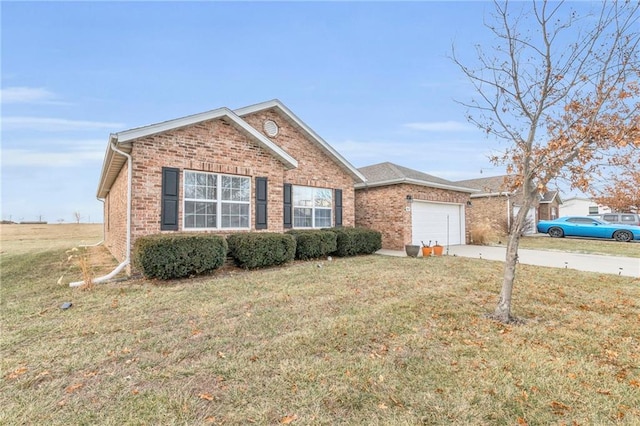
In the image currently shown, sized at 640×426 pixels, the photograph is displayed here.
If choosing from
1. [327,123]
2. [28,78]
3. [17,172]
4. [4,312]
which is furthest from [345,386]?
[17,172]

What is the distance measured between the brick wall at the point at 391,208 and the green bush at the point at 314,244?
3.90 metres

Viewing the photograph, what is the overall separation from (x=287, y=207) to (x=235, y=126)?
11.4ft

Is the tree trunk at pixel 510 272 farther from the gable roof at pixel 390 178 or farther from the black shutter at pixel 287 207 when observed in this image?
the gable roof at pixel 390 178

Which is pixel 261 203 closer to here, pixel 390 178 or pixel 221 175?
pixel 221 175

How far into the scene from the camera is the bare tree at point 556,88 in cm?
442

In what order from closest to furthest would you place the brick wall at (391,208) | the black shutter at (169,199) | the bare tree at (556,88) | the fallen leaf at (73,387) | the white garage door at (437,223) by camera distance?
the fallen leaf at (73,387), the bare tree at (556,88), the black shutter at (169,199), the brick wall at (391,208), the white garage door at (437,223)

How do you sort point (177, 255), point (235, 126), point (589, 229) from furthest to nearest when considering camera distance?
point (589, 229), point (235, 126), point (177, 255)

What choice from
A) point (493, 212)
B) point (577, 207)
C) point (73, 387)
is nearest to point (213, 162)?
point (73, 387)

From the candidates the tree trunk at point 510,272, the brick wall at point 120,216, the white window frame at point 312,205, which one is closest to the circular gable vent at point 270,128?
the white window frame at point 312,205

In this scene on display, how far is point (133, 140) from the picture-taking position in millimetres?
7863

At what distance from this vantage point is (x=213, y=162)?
30.2 ft

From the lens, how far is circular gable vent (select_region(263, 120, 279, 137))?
41.8 ft

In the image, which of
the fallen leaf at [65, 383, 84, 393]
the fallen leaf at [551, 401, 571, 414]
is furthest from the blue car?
the fallen leaf at [65, 383, 84, 393]

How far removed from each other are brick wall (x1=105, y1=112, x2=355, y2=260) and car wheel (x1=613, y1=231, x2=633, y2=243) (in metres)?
19.1
